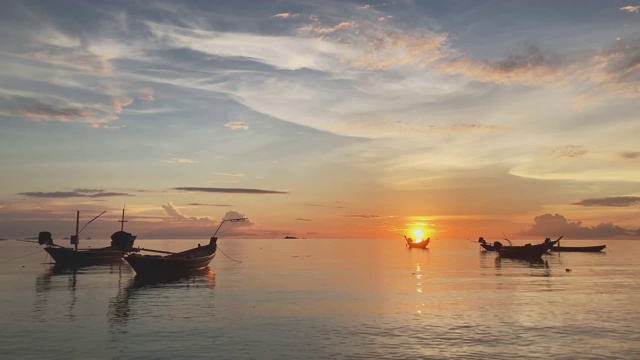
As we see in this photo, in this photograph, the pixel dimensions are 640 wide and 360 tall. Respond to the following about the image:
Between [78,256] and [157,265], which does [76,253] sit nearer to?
[78,256]

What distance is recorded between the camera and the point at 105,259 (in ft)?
338

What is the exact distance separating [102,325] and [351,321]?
1781 cm

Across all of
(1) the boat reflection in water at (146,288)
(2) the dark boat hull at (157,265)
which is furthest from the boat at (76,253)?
(2) the dark boat hull at (157,265)

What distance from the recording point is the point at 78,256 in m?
97.1

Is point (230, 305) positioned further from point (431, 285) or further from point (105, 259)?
point (105, 259)

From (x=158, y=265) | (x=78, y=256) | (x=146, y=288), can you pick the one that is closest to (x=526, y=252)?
(x=158, y=265)

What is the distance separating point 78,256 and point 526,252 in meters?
105

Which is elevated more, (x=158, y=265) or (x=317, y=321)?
(x=158, y=265)

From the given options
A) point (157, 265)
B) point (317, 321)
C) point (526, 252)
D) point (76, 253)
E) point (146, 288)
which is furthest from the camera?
point (526, 252)

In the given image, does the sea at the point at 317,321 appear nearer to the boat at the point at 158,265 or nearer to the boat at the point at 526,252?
the boat at the point at 158,265

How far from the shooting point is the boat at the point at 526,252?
12084 centimetres

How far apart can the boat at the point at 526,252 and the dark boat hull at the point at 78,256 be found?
9822 cm

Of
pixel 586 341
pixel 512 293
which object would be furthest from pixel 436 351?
pixel 512 293

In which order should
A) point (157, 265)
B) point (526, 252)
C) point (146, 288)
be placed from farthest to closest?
point (526, 252)
point (157, 265)
point (146, 288)
